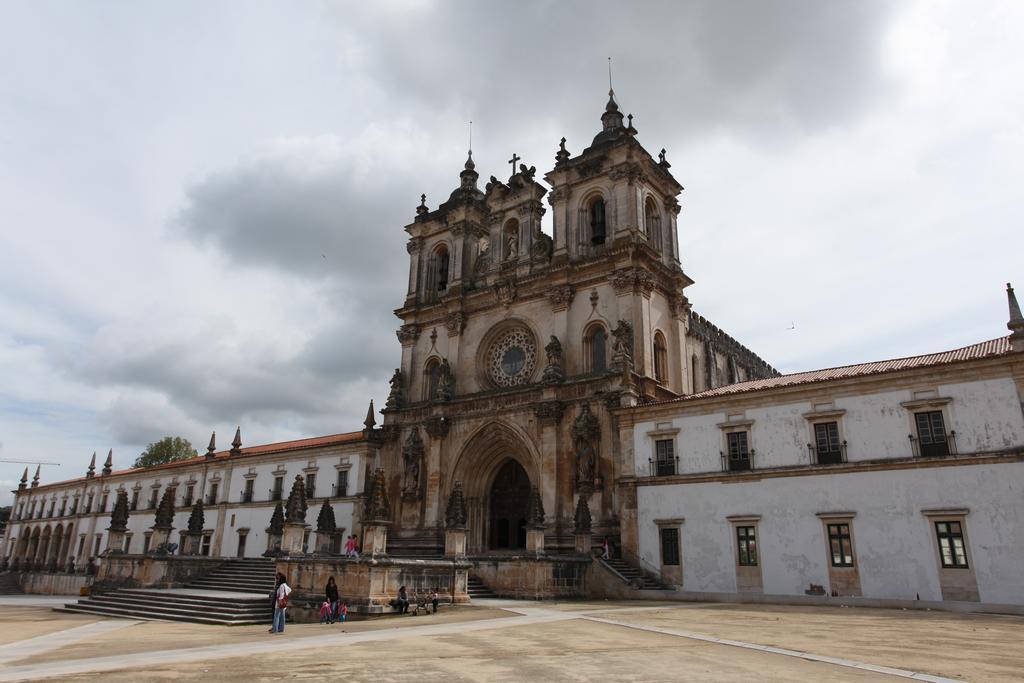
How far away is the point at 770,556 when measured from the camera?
961 inches

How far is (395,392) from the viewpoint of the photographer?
39.8 meters

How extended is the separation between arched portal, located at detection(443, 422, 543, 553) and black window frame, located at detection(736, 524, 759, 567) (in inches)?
478

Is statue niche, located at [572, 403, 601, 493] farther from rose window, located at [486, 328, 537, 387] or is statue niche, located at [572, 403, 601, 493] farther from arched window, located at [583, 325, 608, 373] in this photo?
rose window, located at [486, 328, 537, 387]

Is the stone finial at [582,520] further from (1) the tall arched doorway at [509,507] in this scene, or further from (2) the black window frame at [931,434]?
(2) the black window frame at [931,434]

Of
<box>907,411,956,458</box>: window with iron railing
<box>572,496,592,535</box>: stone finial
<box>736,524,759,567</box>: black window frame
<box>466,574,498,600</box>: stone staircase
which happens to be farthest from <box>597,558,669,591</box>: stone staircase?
<box>907,411,956,458</box>: window with iron railing

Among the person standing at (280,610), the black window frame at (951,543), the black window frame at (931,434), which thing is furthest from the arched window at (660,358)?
the person standing at (280,610)

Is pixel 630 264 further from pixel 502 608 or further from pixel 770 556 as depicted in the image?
pixel 502 608

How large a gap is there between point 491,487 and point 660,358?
11.1 meters

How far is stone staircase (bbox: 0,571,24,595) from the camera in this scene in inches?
1793

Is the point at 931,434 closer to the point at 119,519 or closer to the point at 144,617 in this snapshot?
the point at 144,617

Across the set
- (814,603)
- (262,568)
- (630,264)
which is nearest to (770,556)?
(814,603)

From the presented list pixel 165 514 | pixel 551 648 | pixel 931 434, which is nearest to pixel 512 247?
pixel 165 514

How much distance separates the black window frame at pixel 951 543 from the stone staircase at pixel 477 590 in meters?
15.1

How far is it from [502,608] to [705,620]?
6457 mm
